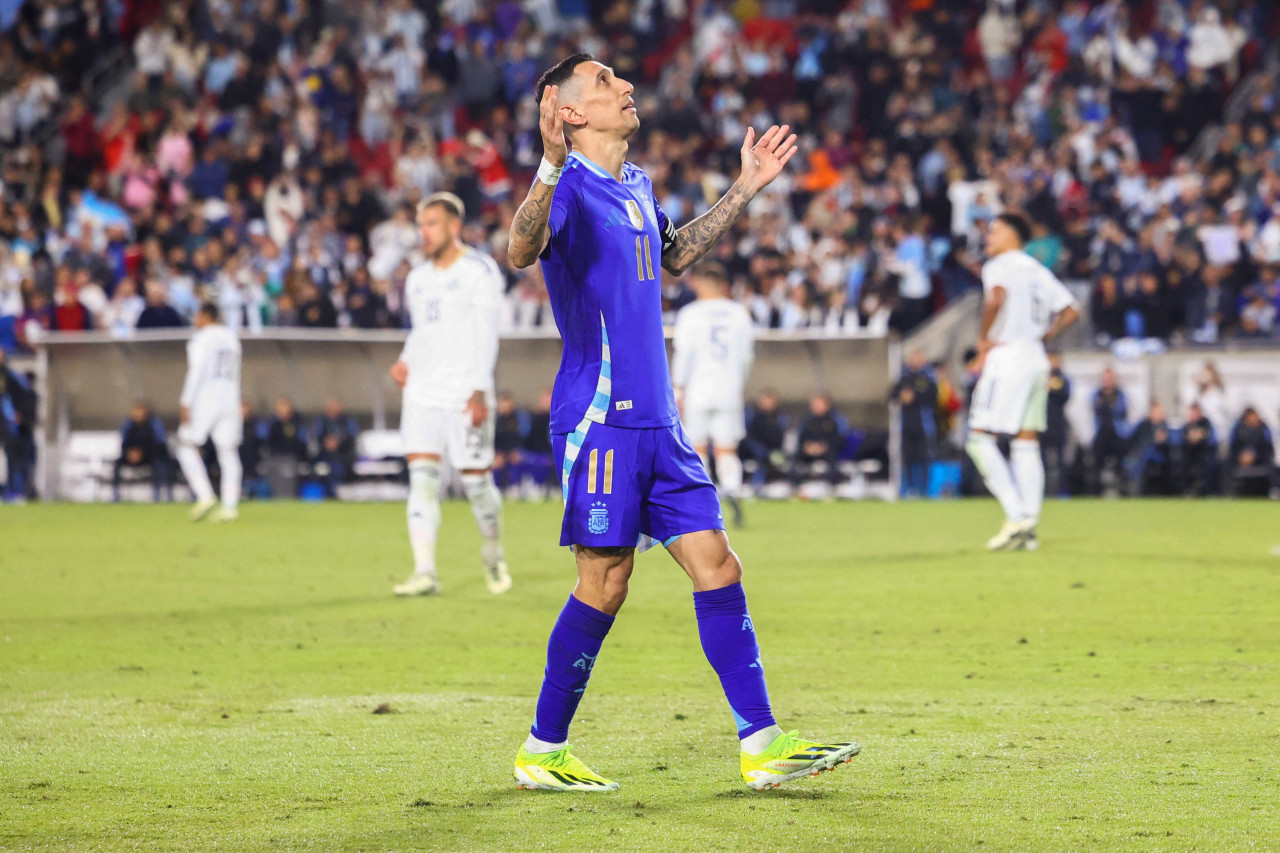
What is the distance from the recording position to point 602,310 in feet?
15.7

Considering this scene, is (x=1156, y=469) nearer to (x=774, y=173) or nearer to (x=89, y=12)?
(x=774, y=173)

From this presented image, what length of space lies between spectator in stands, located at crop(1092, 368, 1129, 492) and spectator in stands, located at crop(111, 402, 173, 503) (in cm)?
1213

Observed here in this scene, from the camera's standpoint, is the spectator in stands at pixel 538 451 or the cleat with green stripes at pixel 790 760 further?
the spectator in stands at pixel 538 451

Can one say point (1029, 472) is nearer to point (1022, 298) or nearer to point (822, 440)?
point (1022, 298)

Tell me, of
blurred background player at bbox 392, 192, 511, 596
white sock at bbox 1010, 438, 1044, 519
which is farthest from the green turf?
blurred background player at bbox 392, 192, 511, 596

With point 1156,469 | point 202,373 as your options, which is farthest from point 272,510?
point 1156,469

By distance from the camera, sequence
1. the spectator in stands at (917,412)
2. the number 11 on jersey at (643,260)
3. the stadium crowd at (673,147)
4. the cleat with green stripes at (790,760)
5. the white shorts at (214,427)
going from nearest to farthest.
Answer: the cleat with green stripes at (790,760) → the number 11 on jersey at (643,260) → the white shorts at (214,427) → the spectator in stands at (917,412) → the stadium crowd at (673,147)

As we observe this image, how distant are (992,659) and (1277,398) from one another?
1373cm

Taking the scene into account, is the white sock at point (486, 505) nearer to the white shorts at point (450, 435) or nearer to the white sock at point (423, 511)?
the white shorts at point (450, 435)

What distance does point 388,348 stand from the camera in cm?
2080

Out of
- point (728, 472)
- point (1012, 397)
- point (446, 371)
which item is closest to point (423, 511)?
point (446, 371)

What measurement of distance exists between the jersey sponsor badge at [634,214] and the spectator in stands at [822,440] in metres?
14.9

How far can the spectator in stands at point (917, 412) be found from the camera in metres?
19.6

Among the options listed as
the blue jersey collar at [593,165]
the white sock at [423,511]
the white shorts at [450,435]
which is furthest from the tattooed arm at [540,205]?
the white sock at [423,511]
